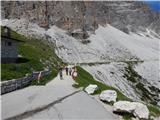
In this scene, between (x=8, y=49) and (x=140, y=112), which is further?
(x=8, y=49)

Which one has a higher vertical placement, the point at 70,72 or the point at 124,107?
the point at 124,107

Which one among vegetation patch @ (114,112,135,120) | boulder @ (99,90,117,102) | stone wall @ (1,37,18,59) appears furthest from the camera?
stone wall @ (1,37,18,59)

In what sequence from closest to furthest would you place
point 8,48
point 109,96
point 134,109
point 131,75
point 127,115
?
point 127,115
point 134,109
point 109,96
point 8,48
point 131,75

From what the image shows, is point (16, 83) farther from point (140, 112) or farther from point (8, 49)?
point (8, 49)

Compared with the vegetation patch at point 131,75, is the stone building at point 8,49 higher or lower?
higher

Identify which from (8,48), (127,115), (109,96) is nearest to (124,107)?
(127,115)

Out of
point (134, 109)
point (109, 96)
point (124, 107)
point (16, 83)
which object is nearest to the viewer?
point (134, 109)

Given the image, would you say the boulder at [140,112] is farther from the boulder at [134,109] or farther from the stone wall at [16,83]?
the stone wall at [16,83]

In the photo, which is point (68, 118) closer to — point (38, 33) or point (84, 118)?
point (84, 118)

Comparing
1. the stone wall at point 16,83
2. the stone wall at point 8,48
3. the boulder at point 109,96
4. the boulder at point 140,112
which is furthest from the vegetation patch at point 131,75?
the boulder at point 140,112

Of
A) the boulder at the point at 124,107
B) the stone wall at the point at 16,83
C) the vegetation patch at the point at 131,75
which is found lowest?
the vegetation patch at the point at 131,75

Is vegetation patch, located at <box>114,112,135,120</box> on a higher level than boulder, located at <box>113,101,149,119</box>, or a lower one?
lower

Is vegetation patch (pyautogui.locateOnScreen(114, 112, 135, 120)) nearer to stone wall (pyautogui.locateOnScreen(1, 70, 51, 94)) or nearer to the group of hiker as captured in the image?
stone wall (pyautogui.locateOnScreen(1, 70, 51, 94))

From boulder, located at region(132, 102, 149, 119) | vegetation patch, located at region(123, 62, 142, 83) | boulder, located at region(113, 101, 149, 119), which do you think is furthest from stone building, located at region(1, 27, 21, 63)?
vegetation patch, located at region(123, 62, 142, 83)
